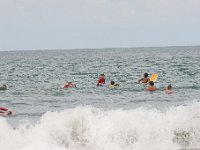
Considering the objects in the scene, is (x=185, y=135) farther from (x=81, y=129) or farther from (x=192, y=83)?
(x=192, y=83)

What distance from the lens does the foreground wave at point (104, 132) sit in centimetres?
1645

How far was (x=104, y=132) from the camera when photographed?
55.4 ft

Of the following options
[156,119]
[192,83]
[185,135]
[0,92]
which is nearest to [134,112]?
[156,119]

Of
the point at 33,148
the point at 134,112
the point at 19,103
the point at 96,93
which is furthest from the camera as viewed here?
the point at 96,93

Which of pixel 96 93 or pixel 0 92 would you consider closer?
pixel 96 93

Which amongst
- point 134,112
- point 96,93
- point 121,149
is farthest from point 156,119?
point 96,93

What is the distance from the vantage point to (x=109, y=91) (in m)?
34.1

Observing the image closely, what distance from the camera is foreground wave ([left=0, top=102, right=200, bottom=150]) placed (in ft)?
54.0

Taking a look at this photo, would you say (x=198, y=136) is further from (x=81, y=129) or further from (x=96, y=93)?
(x=96, y=93)

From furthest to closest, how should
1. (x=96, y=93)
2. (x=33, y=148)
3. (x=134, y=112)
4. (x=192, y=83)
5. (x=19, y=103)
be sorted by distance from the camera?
(x=192, y=83) < (x=96, y=93) < (x=19, y=103) < (x=134, y=112) < (x=33, y=148)

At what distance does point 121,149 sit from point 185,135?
2492 millimetres

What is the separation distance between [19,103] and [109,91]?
7411 millimetres

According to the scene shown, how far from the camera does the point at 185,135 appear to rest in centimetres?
1712

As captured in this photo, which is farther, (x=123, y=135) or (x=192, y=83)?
(x=192, y=83)
